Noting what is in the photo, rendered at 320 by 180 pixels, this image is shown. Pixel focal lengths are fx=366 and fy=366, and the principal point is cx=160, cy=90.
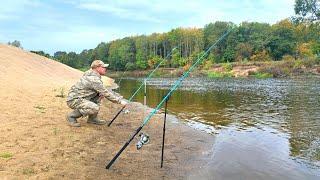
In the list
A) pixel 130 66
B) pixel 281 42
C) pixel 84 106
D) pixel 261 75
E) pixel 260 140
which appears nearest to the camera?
pixel 84 106

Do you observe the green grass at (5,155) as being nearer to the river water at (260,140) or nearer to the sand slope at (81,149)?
the sand slope at (81,149)

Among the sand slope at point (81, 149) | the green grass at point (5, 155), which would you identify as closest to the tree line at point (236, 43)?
the sand slope at point (81, 149)

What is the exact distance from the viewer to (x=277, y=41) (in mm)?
90625

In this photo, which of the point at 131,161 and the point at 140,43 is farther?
the point at 140,43

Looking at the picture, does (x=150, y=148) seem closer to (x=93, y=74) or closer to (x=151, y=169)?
(x=151, y=169)

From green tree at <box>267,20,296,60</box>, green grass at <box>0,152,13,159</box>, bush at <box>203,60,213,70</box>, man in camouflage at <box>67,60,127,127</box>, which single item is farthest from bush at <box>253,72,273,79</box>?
green grass at <box>0,152,13,159</box>

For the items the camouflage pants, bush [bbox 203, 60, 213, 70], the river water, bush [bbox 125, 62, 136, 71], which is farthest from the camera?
bush [bbox 125, 62, 136, 71]

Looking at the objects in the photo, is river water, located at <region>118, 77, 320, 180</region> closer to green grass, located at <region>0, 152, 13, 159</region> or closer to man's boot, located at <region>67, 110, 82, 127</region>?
green grass, located at <region>0, 152, 13, 159</region>

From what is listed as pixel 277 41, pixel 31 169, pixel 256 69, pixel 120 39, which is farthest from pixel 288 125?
pixel 120 39

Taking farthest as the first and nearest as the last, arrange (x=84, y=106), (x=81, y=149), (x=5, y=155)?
(x=84, y=106) < (x=81, y=149) < (x=5, y=155)

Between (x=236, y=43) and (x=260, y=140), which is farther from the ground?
(x=236, y=43)

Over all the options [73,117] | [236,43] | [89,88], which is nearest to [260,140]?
[89,88]

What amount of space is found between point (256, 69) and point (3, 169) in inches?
2584

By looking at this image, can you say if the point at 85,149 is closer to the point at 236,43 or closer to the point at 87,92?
the point at 87,92
